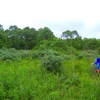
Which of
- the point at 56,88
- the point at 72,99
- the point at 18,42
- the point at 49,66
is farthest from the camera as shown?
the point at 18,42

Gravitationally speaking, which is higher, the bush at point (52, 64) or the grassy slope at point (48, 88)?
the bush at point (52, 64)

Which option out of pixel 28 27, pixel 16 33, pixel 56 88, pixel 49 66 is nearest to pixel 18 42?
pixel 16 33

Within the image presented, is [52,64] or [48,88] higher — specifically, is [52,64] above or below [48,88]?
above

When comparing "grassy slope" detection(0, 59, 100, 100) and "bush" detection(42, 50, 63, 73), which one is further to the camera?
"bush" detection(42, 50, 63, 73)

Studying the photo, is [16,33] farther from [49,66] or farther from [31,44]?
[49,66]

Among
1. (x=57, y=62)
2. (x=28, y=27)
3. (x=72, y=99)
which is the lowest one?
(x=72, y=99)

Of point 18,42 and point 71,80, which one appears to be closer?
point 71,80

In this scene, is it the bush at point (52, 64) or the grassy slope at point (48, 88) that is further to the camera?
the bush at point (52, 64)

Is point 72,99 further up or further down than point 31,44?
further down

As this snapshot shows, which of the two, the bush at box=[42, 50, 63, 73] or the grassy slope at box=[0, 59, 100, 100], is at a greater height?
the bush at box=[42, 50, 63, 73]

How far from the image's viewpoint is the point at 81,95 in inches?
173

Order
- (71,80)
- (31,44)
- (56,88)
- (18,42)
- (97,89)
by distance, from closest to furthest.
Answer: (97,89), (56,88), (71,80), (18,42), (31,44)

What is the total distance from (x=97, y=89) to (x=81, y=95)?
0.49 m

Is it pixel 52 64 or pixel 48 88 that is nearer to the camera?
pixel 48 88
